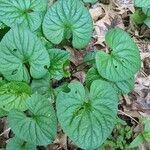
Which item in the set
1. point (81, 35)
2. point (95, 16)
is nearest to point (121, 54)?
point (81, 35)

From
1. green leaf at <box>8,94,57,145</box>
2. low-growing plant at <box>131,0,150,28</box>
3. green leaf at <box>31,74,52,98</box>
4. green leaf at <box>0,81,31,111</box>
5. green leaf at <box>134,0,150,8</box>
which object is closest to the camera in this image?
green leaf at <box>8,94,57,145</box>

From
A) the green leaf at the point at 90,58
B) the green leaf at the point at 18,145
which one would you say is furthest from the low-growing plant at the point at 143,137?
the green leaf at the point at 18,145

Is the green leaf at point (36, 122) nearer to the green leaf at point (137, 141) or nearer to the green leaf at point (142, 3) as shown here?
the green leaf at point (137, 141)

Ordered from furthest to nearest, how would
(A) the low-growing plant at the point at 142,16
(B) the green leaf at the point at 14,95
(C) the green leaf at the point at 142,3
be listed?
(A) the low-growing plant at the point at 142,16
(C) the green leaf at the point at 142,3
(B) the green leaf at the point at 14,95

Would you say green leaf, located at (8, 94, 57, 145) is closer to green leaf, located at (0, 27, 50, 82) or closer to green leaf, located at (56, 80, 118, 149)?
green leaf, located at (56, 80, 118, 149)

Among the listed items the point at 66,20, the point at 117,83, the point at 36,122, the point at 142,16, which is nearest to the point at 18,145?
the point at 36,122

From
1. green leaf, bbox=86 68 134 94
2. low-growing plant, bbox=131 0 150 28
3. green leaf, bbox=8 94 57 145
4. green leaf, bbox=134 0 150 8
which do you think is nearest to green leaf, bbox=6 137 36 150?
green leaf, bbox=8 94 57 145
